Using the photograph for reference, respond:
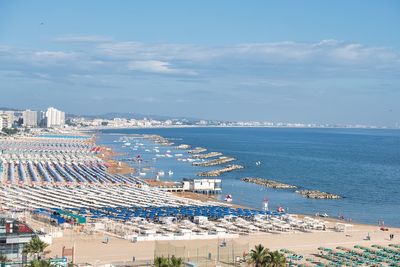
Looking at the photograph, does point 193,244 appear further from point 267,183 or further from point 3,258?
point 267,183

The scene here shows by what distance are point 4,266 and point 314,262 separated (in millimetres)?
13133

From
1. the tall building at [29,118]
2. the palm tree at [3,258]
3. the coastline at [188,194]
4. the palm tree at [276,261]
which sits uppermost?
the tall building at [29,118]

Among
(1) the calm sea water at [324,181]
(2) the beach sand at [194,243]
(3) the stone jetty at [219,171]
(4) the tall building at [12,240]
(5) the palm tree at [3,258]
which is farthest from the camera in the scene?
(3) the stone jetty at [219,171]

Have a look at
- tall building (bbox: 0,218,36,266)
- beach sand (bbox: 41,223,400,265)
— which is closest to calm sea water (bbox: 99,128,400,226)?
beach sand (bbox: 41,223,400,265)

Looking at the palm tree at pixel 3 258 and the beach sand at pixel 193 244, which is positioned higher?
the palm tree at pixel 3 258

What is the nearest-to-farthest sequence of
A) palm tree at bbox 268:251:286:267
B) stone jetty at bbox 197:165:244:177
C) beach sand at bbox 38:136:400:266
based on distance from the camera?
palm tree at bbox 268:251:286:267
beach sand at bbox 38:136:400:266
stone jetty at bbox 197:165:244:177

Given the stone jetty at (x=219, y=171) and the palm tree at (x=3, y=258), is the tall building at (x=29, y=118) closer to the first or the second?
the stone jetty at (x=219, y=171)

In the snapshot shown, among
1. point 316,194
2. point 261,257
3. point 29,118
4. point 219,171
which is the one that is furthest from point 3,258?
point 29,118

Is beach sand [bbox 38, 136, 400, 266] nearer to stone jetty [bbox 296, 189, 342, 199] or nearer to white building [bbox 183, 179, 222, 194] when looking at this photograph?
stone jetty [bbox 296, 189, 342, 199]

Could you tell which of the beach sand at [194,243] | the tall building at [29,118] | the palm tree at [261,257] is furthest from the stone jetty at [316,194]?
the tall building at [29,118]

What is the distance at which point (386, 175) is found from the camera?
235 feet

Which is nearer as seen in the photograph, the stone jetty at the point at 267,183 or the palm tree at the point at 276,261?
the palm tree at the point at 276,261

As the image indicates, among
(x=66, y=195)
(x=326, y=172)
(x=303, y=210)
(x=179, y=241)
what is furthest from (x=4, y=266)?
(x=326, y=172)

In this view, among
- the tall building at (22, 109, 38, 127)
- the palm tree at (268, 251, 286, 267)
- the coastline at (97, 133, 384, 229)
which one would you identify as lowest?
the coastline at (97, 133, 384, 229)
